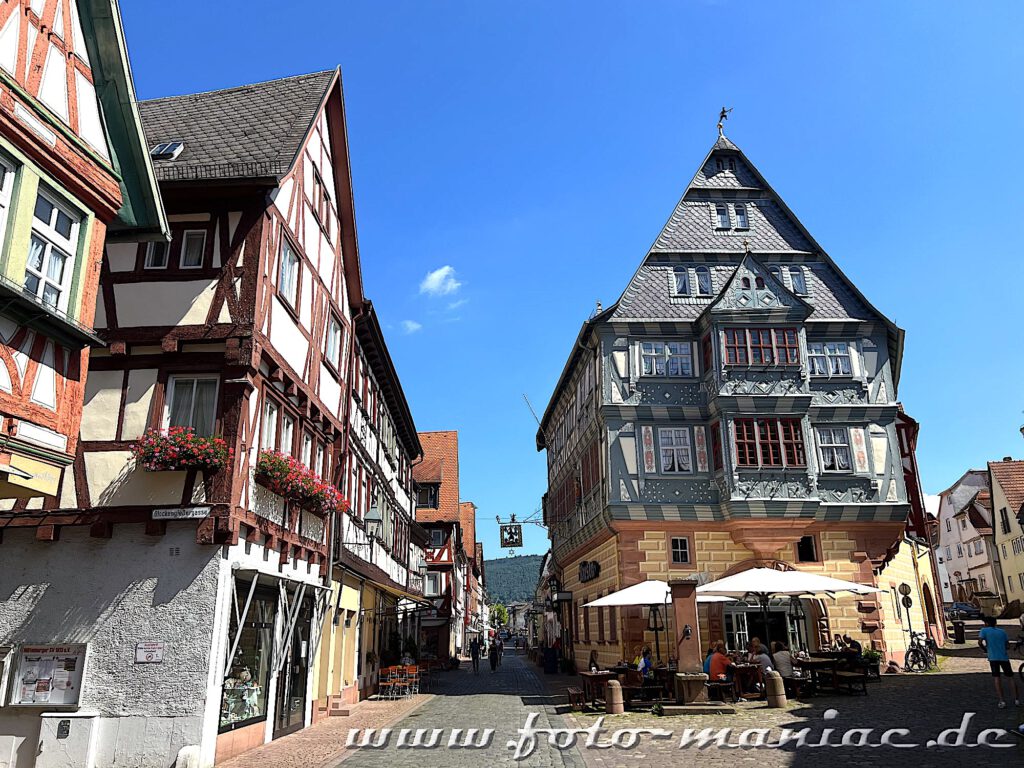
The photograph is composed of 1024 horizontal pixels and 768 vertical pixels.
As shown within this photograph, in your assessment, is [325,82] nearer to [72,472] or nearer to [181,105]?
[181,105]

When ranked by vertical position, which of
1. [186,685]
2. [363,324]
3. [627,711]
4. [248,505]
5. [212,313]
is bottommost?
[627,711]

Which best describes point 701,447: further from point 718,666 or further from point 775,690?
point 775,690

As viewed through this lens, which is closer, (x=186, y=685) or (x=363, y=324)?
(x=186, y=685)

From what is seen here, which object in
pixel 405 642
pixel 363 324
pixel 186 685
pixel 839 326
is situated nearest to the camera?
pixel 186 685

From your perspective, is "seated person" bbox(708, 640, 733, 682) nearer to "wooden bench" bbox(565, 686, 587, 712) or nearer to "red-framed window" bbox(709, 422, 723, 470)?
"wooden bench" bbox(565, 686, 587, 712)

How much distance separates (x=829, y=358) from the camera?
92.5 ft

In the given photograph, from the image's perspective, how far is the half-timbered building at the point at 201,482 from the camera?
11656mm

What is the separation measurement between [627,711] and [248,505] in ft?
32.3

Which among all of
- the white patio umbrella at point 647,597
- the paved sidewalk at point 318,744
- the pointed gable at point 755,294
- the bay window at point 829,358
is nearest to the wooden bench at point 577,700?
the white patio umbrella at point 647,597

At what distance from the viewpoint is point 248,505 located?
12.9m

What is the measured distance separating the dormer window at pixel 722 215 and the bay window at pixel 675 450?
28.2ft

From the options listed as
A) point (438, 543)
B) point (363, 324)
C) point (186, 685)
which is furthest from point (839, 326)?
point (438, 543)

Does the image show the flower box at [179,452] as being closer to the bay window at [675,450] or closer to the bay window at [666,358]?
the bay window at [675,450]

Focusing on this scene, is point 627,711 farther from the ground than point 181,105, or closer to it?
closer to it
